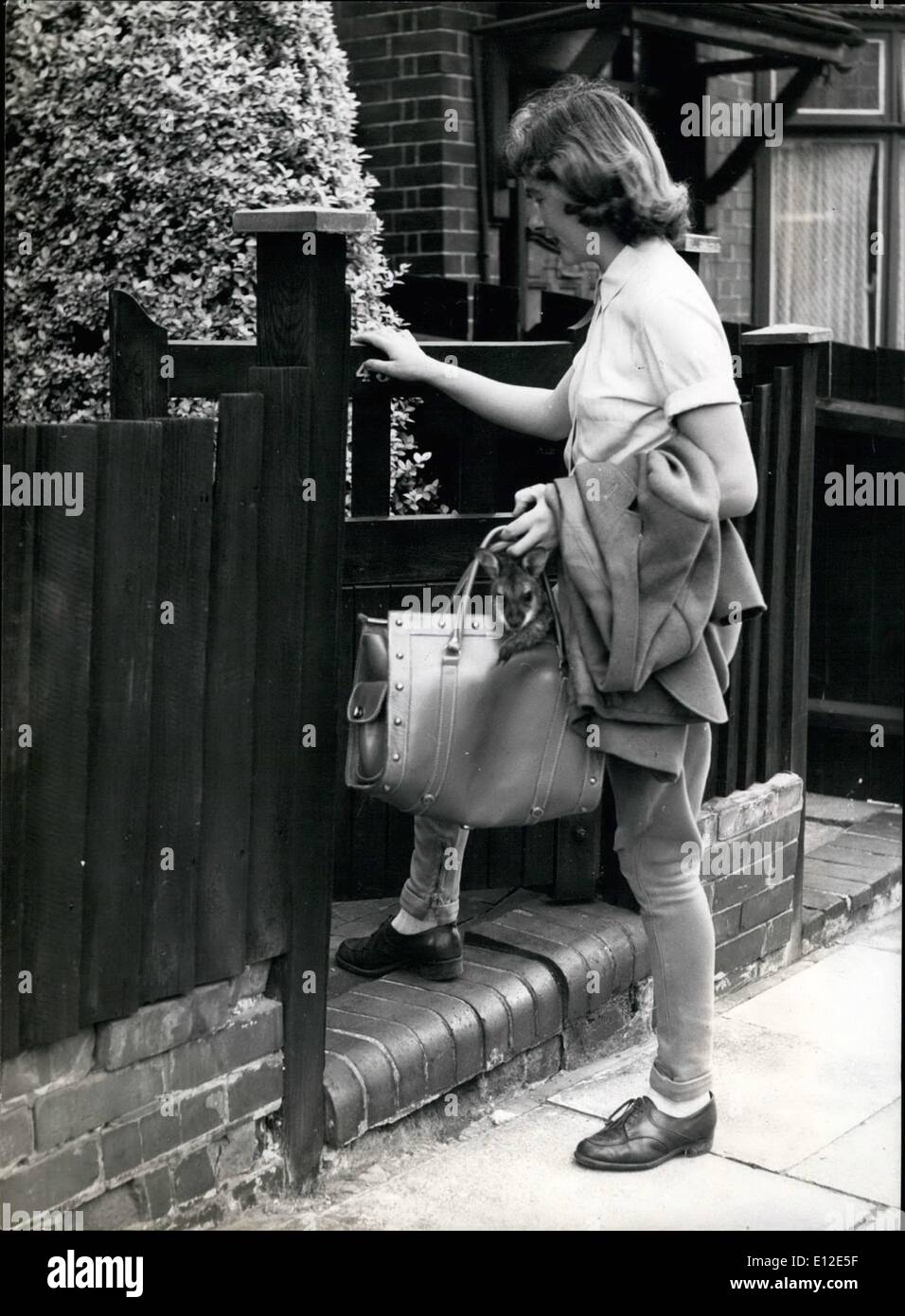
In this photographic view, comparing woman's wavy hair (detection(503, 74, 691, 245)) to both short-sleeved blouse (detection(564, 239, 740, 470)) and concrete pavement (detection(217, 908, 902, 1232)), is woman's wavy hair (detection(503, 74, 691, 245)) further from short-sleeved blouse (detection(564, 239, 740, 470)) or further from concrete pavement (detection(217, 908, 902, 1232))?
concrete pavement (detection(217, 908, 902, 1232))

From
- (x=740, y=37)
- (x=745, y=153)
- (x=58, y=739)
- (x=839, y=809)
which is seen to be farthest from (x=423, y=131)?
(x=58, y=739)

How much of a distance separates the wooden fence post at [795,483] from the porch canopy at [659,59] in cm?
326

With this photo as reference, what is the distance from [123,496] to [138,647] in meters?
0.25

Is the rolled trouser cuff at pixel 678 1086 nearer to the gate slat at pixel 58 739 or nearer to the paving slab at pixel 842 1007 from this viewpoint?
the paving slab at pixel 842 1007

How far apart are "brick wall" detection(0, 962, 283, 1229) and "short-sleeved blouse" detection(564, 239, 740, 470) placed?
1.18 m

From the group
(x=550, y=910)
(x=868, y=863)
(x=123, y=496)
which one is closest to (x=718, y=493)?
(x=123, y=496)

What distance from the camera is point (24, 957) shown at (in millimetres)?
2604

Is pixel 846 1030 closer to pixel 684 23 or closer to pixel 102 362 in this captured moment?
pixel 102 362

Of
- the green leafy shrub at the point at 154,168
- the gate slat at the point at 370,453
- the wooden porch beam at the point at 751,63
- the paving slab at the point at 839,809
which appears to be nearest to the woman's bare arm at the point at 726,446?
the gate slat at the point at 370,453

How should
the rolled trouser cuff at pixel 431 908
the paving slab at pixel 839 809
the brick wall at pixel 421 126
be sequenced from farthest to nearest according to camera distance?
the brick wall at pixel 421 126
the paving slab at pixel 839 809
the rolled trouser cuff at pixel 431 908

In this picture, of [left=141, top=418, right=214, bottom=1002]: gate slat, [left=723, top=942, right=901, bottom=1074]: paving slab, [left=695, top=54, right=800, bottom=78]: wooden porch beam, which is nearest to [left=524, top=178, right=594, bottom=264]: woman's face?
[left=141, top=418, right=214, bottom=1002]: gate slat

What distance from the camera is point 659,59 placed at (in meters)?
8.13

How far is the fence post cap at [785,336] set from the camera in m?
4.38

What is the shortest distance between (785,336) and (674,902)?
1798 mm
